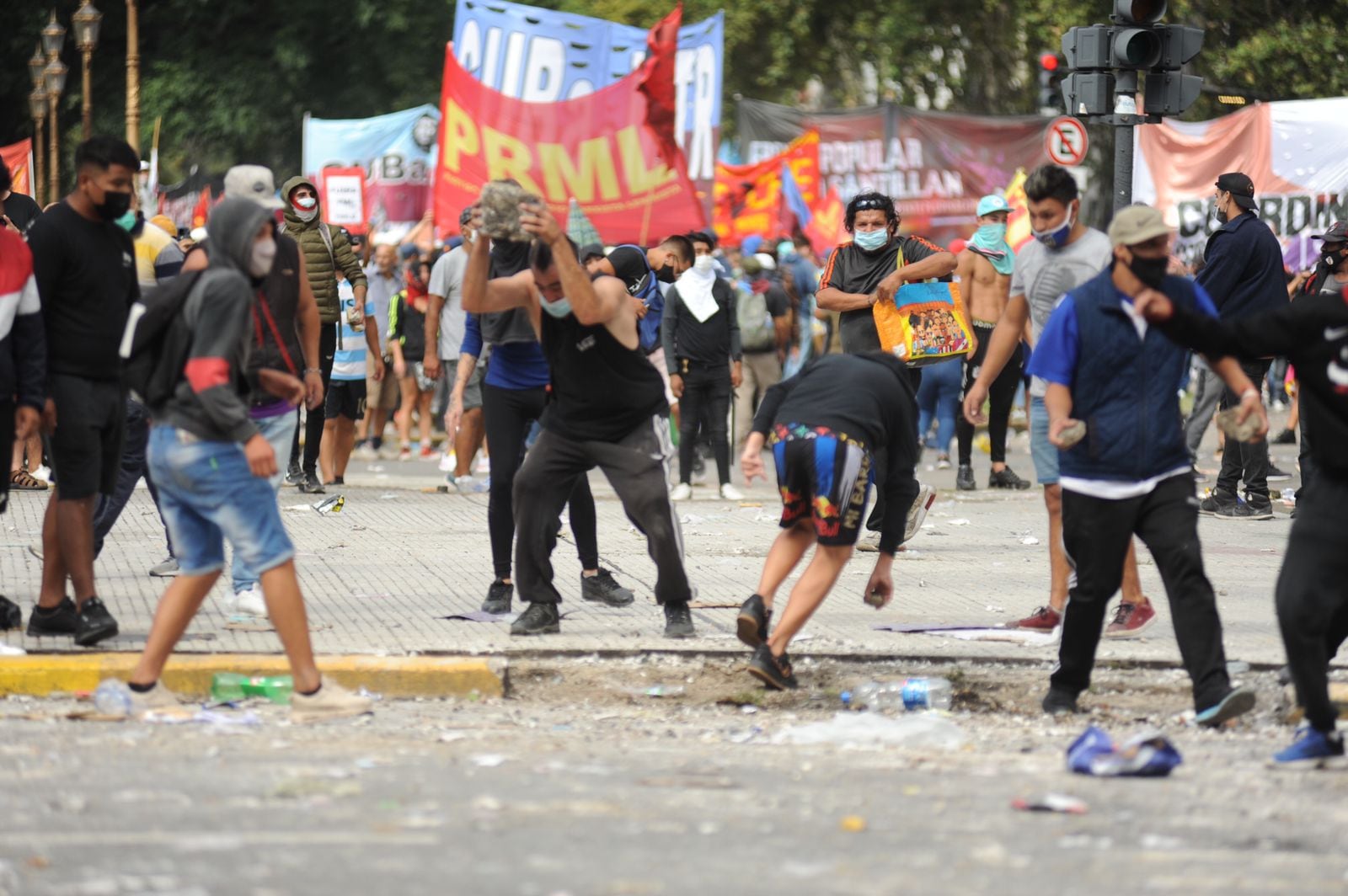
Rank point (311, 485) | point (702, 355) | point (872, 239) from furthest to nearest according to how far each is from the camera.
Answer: point (311, 485)
point (702, 355)
point (872, 239)

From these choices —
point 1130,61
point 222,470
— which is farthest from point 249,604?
point 1130,61

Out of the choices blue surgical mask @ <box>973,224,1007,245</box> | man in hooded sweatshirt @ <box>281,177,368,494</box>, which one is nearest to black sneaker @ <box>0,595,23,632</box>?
man in hooded sweatshirt @ <box>281,177,368,494</box>

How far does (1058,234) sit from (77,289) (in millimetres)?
3850

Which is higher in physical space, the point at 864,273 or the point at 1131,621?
the point at 864,273

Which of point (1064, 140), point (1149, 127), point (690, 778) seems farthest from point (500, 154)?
point (690, 778)

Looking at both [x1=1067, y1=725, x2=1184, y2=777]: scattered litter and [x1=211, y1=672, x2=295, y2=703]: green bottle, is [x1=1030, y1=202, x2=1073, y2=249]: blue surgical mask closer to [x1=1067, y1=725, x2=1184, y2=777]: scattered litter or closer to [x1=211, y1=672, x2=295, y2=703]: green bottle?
[x1=1067, y1=725, x2=1184, y2=777]: scattered litter

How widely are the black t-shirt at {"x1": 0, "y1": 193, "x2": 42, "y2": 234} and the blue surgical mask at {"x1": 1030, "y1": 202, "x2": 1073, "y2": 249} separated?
615 centimetres

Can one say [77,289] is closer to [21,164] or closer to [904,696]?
[904,696]

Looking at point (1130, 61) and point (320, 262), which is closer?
point (1130, 61)

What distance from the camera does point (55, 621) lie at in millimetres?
7504

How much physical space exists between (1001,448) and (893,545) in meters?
7.73

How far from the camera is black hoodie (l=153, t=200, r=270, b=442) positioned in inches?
238

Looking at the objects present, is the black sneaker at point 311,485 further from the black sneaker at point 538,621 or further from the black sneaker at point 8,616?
the black sneaker at point 538,621

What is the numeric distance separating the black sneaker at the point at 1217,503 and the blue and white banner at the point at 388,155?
57.6ft
